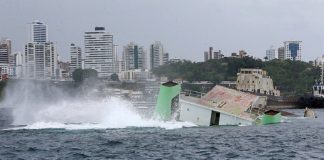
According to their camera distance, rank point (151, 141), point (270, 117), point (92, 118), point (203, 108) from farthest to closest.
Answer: point (270, 117) < point (92, 118) < point (203, 108) < point (151, 141)

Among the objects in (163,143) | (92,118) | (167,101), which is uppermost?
(167,101)

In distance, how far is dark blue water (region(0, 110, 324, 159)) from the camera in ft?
133

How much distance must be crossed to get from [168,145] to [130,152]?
4160 mm

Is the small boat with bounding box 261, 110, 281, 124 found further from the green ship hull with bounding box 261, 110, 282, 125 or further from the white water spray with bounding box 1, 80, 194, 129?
the white water spray with bounding box 1, 80, 194, 129

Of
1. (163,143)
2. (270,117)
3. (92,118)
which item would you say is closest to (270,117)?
(270,117)

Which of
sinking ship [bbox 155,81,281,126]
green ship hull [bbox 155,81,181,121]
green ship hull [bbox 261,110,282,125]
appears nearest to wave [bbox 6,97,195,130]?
green ship hull [bbox 155,81,181,121]

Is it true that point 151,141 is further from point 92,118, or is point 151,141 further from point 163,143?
point 92,118

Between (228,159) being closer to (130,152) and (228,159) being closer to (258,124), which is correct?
(130,152)

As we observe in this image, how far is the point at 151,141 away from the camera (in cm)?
4772

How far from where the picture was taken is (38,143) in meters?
46.7

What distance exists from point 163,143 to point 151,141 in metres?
1.44

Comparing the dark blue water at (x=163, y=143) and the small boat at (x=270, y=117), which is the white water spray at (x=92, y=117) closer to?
the dark blue water at (x=163, y=143)

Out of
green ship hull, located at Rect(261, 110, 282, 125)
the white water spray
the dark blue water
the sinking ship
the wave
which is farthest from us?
green ship hull, located at Rect(261, 110, 282, 125)

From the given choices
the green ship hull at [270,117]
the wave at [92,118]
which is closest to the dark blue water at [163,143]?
the wave at [92,118]
